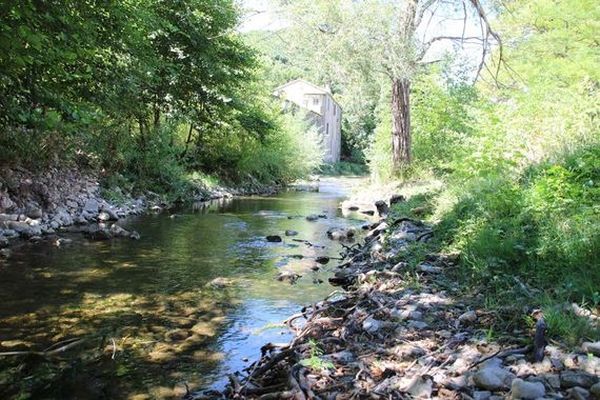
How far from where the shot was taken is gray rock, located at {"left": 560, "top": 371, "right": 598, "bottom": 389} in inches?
109

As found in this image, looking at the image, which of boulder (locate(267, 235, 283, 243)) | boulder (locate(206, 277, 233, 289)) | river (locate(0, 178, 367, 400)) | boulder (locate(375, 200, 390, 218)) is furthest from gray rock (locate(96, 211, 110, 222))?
boulder (locate(375, 200, 390, 218))

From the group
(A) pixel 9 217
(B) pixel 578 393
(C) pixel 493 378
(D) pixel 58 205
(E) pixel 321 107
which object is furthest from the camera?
(E) pixel 321 107

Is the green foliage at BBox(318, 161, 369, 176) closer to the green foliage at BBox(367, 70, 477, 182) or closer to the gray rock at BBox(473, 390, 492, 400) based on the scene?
the green foliage at BBox(367, 70, 477, 182)

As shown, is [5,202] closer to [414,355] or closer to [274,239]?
[274,239]

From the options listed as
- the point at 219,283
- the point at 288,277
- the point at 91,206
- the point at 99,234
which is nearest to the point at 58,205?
the point at 91,206

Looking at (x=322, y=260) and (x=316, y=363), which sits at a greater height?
(x=316, y=363)

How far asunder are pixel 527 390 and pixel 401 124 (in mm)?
13979

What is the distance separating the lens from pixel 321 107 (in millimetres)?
57438

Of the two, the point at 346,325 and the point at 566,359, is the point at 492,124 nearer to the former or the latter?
the point at 346,325

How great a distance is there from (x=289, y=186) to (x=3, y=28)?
82.1 ft

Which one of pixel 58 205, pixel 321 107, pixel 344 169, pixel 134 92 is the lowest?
pixel 58 205

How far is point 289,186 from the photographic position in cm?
3036

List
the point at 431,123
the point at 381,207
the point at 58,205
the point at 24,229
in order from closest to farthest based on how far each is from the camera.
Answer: the point at 24,229 < the point at 58,205 < the point at 381,207 < the point at 431,123

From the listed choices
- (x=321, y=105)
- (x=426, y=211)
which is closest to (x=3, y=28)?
(x=426, y=211)
